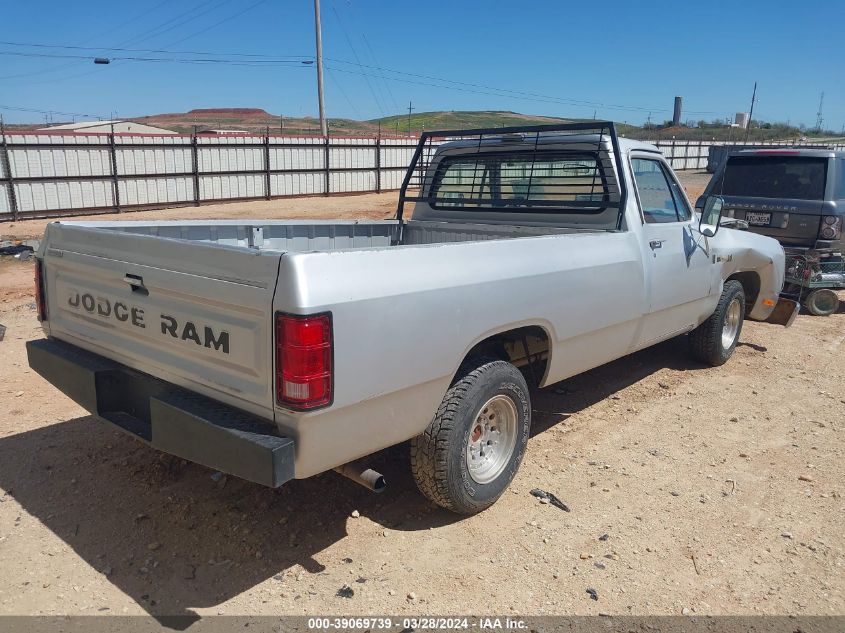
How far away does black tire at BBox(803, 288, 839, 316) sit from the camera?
26.7ft

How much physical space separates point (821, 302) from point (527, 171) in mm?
5316

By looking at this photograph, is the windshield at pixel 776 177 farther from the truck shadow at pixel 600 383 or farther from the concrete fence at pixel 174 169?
the concrete fence at pixel 174 169

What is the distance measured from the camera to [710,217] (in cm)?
516

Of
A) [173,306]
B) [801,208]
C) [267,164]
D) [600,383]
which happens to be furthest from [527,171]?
[267,164]

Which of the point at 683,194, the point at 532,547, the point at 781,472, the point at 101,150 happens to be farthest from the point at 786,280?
the point at 101,150

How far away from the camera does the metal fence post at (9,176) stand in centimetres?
1570

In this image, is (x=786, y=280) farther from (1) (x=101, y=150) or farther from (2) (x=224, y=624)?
(1) (x=101, y=150)

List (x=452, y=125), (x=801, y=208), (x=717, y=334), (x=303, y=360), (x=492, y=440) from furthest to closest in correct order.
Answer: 1. (x=452, y=125)
2. (x=801, y=208)
3. (x=717, y=334)
4. (x=492, y=440)
5. (x=303, y=360)

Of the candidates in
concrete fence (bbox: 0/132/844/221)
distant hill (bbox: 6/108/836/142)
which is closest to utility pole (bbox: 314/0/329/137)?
concrete fence (bbox: 0/132/844/221)

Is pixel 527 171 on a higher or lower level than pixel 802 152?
lower

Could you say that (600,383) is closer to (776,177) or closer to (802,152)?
(776,177)

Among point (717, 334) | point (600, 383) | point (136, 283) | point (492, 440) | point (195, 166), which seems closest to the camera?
point (136, 283)

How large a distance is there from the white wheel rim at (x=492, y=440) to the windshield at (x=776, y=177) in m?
6.32

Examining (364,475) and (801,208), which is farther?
(801,208)
